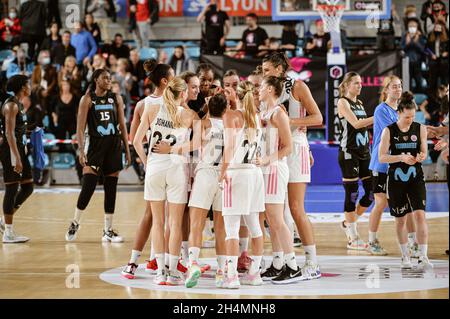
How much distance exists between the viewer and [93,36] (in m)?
19.2

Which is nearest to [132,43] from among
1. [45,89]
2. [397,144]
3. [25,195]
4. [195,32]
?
[195,32]

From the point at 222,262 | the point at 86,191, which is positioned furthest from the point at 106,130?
the point at 222,262

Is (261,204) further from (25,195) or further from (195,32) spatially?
(195,32)

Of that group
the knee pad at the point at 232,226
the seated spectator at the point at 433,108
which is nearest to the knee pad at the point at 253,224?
the knee pad at the point at 232,226

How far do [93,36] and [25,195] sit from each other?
29.8 ft

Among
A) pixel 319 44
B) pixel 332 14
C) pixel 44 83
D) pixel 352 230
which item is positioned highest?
pixel 332 14

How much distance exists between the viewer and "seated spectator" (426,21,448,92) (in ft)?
60.1

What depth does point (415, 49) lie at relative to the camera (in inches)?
727

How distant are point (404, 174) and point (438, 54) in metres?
11.1

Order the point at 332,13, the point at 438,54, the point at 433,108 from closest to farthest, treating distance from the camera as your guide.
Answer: the point at 332,13
the point at 433,108
the point at 438,54

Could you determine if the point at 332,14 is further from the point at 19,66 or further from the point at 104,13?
the point at 19,66

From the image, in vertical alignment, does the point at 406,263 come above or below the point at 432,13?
below

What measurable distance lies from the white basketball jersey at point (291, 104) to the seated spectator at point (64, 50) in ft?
38.4

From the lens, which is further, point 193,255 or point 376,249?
point 376,249
